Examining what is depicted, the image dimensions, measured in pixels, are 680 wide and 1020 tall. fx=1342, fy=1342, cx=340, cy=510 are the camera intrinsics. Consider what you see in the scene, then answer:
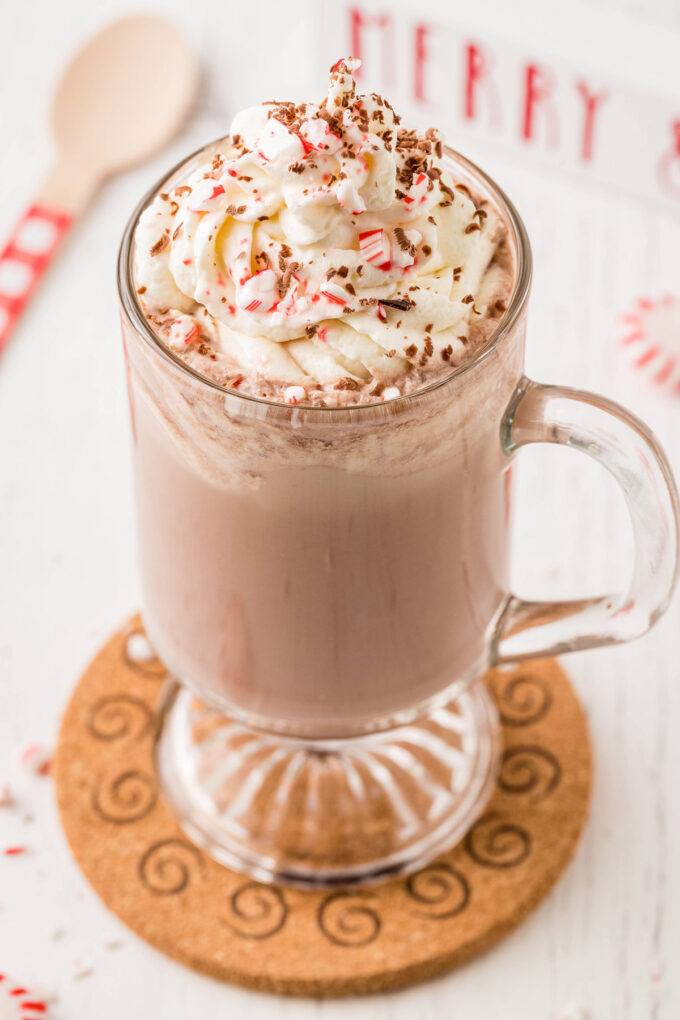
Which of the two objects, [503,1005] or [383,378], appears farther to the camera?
[503,1005]

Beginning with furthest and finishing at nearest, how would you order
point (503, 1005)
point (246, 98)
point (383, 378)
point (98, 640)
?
1. point (246, 98)
2. point (98, 640)
3. point (503, 1005)
4. point (383, 378)

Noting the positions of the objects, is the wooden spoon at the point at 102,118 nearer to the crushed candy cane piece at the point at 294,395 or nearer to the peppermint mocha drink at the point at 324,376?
the peppermint mocha drink at the point at 324,376

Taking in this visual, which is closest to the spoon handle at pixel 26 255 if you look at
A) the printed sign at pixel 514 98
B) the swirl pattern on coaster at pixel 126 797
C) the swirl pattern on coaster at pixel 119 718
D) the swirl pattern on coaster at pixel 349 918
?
the printed sign at pixel 514 98

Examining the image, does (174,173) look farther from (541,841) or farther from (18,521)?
(541,841)

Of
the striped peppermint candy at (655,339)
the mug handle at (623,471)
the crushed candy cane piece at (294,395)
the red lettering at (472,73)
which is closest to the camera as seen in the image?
the crushed candy cane piece at (294,395)

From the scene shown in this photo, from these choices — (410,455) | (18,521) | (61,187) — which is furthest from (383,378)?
(61,187)

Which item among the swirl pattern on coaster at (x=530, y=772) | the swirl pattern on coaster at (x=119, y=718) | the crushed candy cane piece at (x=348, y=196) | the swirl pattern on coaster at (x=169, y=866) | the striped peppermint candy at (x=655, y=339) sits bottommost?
the swirl pattern on coaster at (x=169, y=866)
